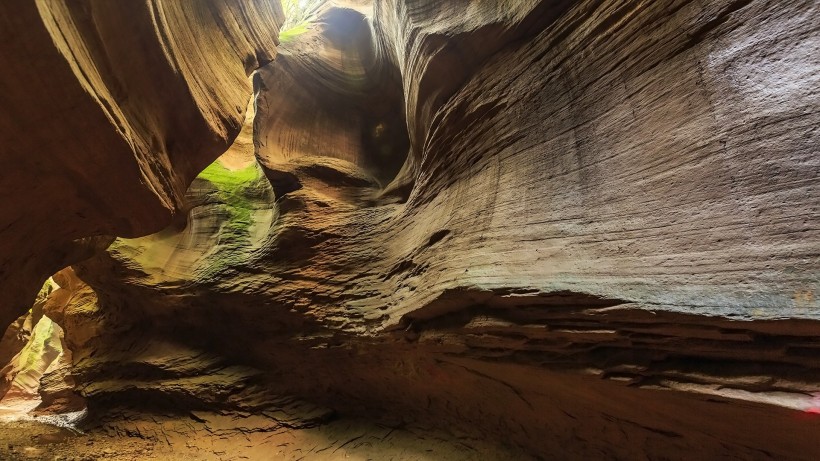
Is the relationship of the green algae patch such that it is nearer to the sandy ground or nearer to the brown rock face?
the brown rock face

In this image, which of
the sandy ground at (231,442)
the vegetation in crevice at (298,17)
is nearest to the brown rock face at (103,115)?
the sandy ground at (231,442)

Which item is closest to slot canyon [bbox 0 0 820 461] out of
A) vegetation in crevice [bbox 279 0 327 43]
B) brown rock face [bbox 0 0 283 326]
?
brown rock face [bbox 0 0 283 326]

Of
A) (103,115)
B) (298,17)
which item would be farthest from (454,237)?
(298,17)

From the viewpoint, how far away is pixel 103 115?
113 inches

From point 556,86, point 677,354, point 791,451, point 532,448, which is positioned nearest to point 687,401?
point 677,354

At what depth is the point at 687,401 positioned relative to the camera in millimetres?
2480

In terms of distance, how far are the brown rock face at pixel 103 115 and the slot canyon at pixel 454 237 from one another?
2cm

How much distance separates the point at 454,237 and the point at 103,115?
2.89 m

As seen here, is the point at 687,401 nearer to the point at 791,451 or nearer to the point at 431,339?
the point at 791,451

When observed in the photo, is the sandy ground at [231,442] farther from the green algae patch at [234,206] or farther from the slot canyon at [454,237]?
the green algae patch at [234,206]

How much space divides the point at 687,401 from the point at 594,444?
124 centimetres

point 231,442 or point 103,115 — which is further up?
point 103,115

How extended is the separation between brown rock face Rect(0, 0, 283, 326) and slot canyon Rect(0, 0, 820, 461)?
0.07 feet

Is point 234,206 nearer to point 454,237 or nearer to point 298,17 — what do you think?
point 454,237
